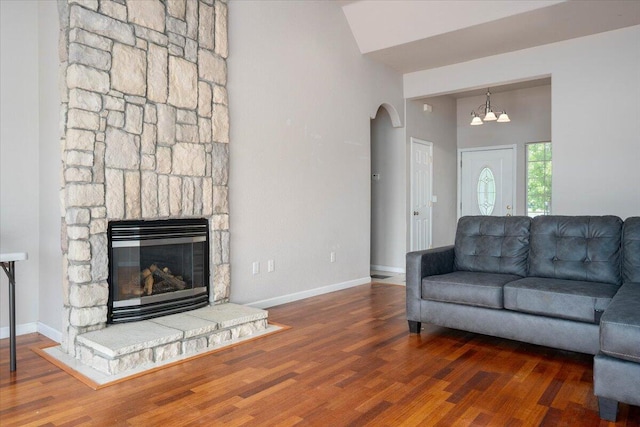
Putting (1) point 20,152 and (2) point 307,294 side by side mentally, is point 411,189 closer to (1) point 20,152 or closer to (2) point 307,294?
(2) point 307,294

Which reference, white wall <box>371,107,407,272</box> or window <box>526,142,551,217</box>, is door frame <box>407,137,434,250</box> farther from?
window <box>526,142,551,217</box>

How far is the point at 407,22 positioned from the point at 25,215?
4.45 m

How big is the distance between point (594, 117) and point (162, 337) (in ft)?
17.1

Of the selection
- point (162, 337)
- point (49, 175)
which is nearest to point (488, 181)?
point (162, 337)

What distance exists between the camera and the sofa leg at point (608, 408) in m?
2.19

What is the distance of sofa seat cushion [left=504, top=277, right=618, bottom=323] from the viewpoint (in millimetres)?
2863

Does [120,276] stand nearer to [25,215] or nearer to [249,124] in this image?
[25,215]

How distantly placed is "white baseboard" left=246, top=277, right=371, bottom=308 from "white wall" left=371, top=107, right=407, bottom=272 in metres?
1.00

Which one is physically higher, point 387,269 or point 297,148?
point 297,148

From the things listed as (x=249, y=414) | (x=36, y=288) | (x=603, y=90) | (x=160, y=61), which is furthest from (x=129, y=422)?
(x=603, y=90)

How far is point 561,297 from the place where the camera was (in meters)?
2.98

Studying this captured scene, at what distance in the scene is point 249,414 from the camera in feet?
7.48

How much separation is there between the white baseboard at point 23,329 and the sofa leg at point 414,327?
3106 millimetres

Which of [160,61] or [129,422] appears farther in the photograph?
[160,61]
